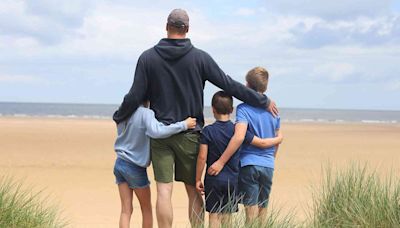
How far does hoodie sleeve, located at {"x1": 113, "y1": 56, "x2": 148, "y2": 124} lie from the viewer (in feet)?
14.8

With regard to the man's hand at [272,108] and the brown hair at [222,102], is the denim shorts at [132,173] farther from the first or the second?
the man's hand at [272,108]

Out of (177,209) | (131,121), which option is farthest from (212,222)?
(177,209)

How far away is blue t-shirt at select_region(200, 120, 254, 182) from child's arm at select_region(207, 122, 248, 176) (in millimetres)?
62

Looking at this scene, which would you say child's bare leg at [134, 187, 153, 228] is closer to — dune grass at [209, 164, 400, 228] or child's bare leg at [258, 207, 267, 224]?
dune grass at [209, 164, 400, 228]

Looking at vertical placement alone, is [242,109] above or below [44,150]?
above

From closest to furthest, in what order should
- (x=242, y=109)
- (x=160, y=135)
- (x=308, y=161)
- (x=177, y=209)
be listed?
(x=160, y=135), (x=242, y=109), (x=177, y=209), (x=308, y=161)

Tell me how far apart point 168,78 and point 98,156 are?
12.2 metres

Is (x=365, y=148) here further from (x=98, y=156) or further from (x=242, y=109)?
(x=242, y=109)

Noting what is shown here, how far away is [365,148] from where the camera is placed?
20.6m

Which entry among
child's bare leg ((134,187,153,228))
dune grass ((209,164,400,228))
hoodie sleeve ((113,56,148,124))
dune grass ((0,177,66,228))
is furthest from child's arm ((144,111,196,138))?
dune grass ((0,177,66,228))

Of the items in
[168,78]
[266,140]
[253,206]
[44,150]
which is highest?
[168,78]

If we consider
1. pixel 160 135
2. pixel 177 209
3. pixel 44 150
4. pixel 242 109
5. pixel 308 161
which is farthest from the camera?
pixel 44 150

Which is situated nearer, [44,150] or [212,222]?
[212,222]

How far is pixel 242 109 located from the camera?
4.78 meters
